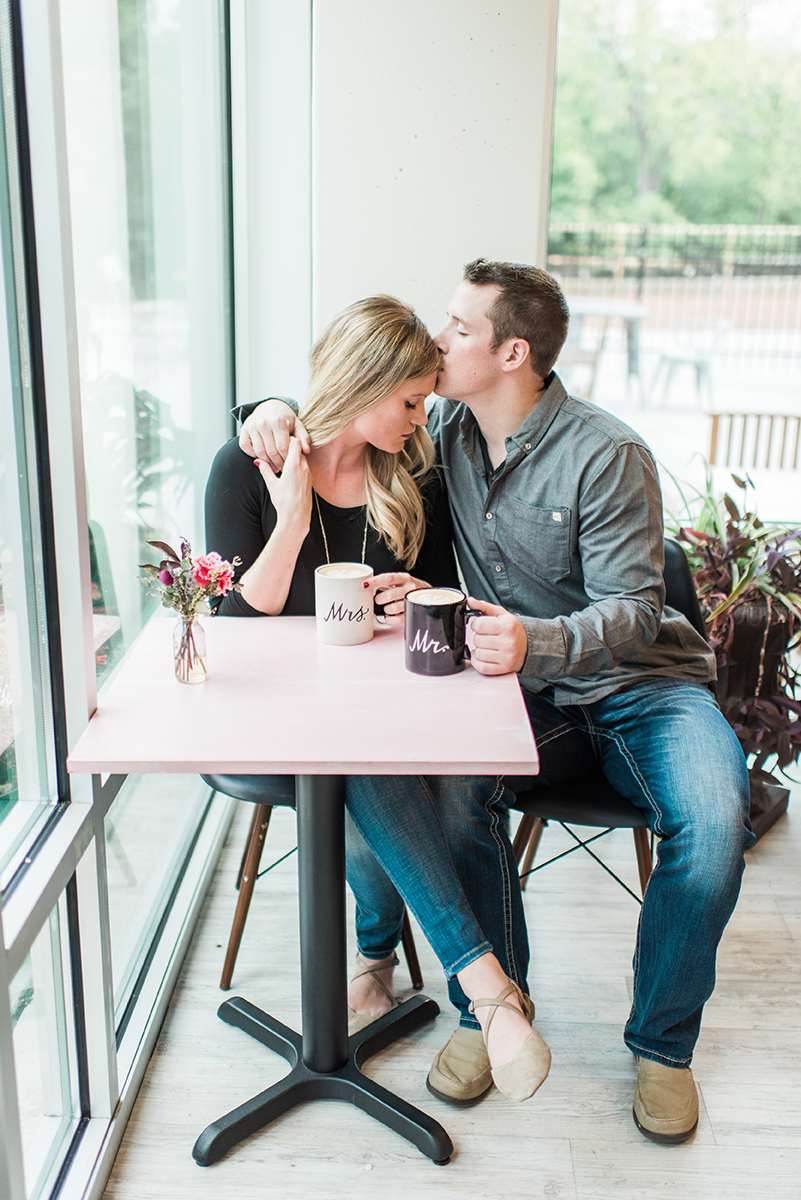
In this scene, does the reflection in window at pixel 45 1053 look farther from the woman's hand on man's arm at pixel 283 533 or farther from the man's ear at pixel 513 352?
the man's ear at pixel 513 352

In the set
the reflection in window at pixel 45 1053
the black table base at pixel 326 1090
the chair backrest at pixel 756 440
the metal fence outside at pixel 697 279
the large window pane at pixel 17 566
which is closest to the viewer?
the large window pane at pixel 17 566

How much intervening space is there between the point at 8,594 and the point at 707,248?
3963 millimetres

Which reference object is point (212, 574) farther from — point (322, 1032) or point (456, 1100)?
point (456, 1100)

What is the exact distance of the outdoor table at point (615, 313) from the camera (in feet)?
14.8

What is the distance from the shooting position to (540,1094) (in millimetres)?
1640

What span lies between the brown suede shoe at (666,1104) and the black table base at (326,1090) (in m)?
0.32

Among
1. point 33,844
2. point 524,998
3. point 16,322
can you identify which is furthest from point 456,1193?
point 16,322

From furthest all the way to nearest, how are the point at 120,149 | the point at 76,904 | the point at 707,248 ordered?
the point at 707,248 → the point at 120,149 → the point at 76,904

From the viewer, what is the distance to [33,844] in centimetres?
127

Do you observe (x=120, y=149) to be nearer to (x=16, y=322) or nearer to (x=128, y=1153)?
(x=16, y=322)

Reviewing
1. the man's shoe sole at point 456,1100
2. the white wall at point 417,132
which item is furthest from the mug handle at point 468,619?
the white wall at point 417,132

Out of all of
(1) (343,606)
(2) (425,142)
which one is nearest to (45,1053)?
(1) (343,606)

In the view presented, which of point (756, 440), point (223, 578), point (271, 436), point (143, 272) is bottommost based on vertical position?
point (756, 440)

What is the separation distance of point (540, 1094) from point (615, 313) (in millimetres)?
3726
